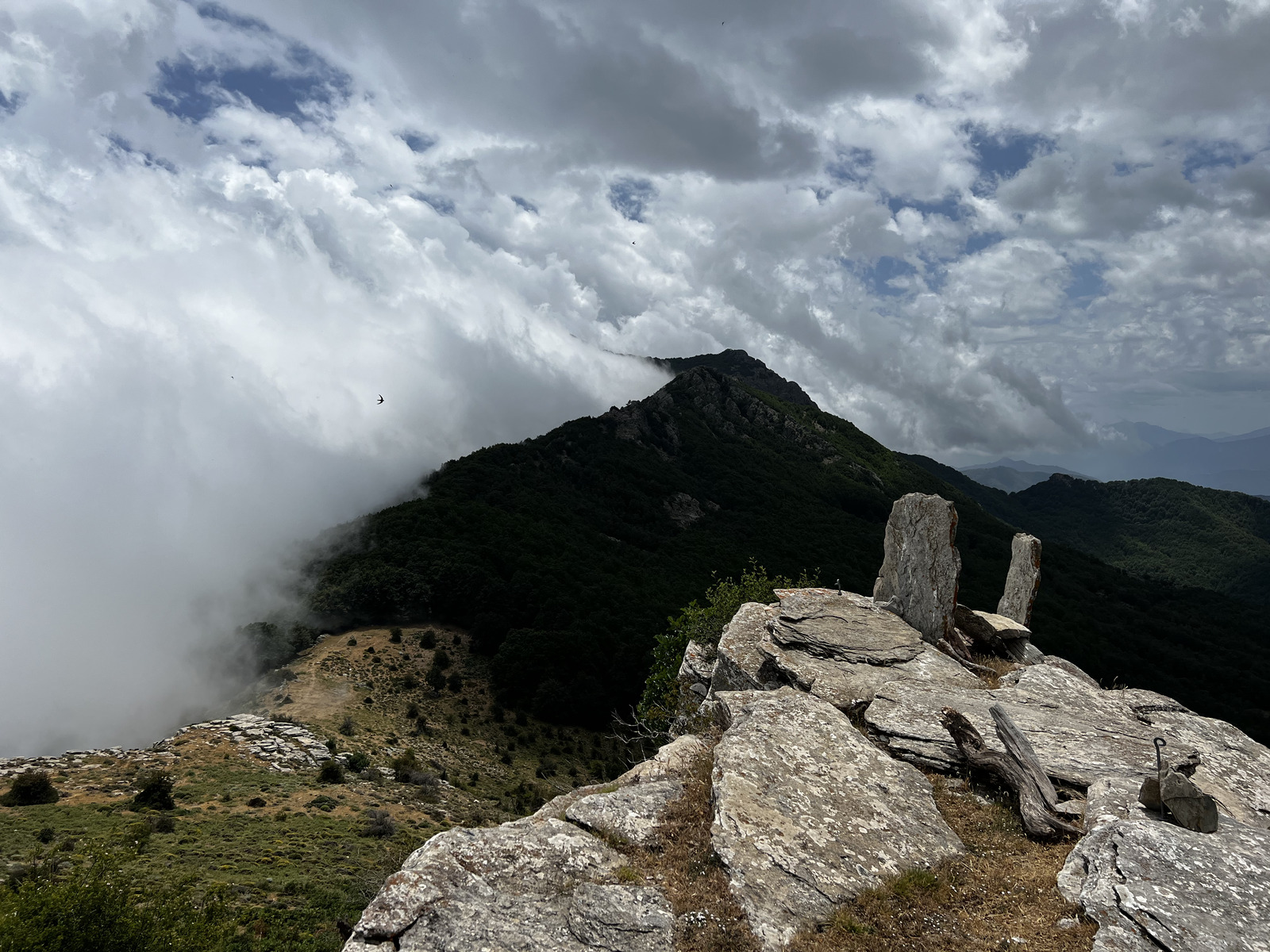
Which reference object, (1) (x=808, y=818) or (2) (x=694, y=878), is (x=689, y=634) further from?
(2) (x=694, y=878)

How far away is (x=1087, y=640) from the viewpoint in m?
85.4

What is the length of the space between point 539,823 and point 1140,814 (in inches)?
402

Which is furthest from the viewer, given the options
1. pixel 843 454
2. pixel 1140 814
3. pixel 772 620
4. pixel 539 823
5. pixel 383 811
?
pixel 843 454

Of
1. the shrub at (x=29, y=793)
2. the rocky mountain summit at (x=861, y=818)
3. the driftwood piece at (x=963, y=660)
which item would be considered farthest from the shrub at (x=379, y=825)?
the driftwood piece at (x=963, y=660)

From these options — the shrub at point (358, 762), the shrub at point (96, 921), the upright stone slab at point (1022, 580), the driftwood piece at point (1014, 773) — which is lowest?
the shrub at point (358, 762)

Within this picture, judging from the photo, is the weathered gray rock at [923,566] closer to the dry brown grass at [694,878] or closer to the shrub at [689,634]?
the shrub at [689,634]

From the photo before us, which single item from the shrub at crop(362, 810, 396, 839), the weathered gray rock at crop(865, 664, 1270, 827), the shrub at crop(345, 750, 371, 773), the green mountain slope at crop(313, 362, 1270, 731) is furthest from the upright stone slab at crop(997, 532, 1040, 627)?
the shrub at crop(345, 750, 371, 773)

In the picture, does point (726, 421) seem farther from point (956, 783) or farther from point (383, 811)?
point (956, 783)

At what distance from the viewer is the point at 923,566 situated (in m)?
23.0

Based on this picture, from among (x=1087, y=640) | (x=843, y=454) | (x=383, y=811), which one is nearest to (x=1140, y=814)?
(x=383, y=811)

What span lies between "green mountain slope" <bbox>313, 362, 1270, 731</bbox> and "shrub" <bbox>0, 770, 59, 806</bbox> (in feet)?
151

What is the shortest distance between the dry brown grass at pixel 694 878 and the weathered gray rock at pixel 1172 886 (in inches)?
183

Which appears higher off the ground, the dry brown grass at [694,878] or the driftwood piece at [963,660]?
the driftwood piece at [963,660]

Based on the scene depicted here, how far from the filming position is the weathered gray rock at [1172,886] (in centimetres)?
761
